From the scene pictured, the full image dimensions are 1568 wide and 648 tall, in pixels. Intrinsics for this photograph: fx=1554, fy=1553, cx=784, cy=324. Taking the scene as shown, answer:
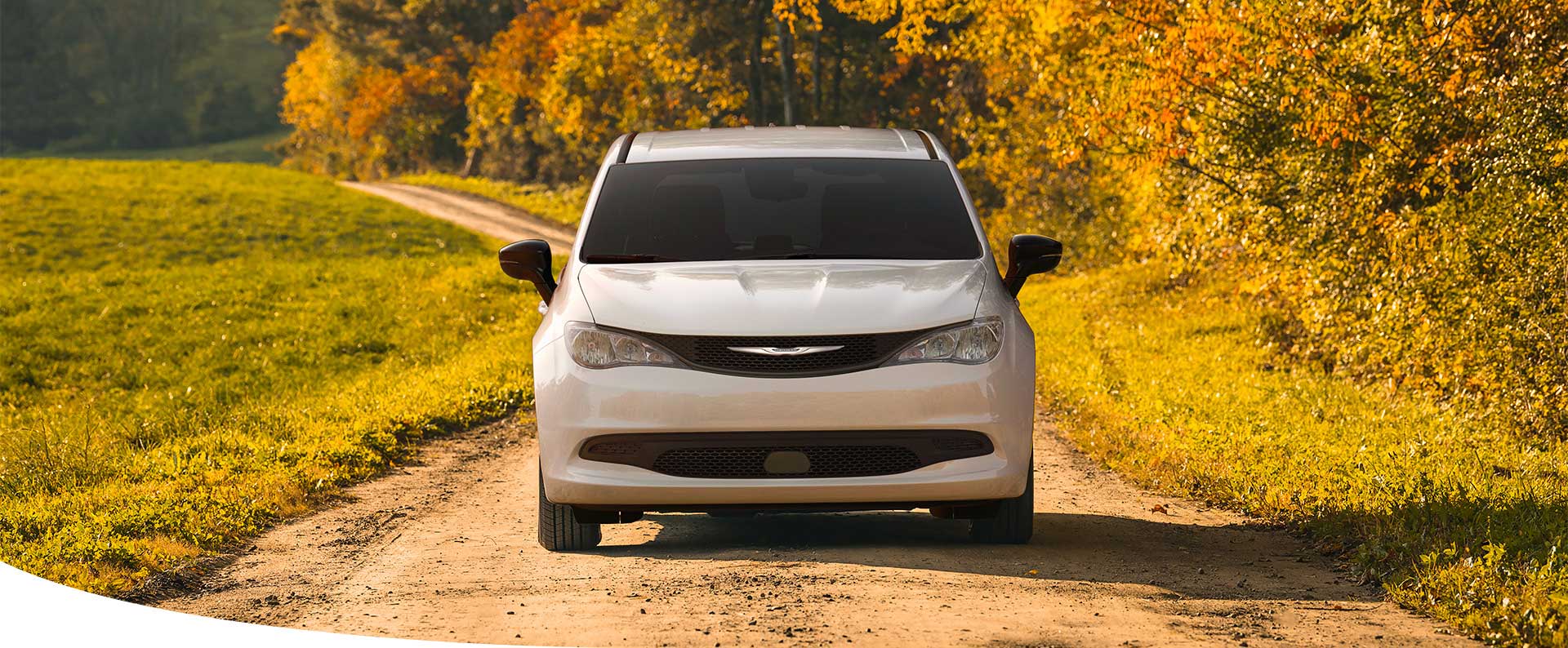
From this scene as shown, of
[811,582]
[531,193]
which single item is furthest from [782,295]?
[531,193]

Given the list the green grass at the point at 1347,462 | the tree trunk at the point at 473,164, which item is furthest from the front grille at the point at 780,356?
the tree trunk at the point at 473,164

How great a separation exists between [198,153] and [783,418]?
4436 inches

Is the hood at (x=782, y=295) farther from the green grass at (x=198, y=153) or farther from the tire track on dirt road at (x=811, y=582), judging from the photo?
the green grass at (x=198, y=153)

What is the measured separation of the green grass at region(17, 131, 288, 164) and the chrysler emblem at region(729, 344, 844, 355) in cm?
10579

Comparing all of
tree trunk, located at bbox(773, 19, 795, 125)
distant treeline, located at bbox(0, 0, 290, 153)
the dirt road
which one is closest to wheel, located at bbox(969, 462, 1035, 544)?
the dirt road

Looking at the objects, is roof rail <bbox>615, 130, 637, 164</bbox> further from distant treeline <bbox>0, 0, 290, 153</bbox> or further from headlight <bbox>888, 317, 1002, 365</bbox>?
distant treeline <bbox>0, 0, 290, 153</bbox>

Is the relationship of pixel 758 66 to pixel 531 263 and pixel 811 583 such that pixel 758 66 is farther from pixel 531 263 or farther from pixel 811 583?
pixel 811 583

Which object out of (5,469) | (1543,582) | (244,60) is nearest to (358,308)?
(5,469)

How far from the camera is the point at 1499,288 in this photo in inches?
397

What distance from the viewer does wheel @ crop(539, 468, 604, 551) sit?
274 inches

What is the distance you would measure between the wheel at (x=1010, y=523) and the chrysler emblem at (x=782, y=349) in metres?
1.25

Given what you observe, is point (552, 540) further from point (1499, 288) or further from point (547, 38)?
point (547, 38)

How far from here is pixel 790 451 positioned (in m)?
6.38

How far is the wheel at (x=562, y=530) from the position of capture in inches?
274
